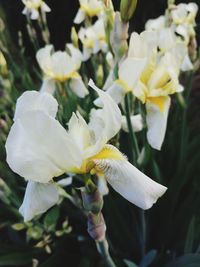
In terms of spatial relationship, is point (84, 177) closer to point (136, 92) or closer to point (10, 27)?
point (136, 92)

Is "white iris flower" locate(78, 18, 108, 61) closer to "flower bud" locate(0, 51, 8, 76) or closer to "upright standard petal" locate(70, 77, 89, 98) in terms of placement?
"upright standard petal" locate(70, 77, 89, 98)

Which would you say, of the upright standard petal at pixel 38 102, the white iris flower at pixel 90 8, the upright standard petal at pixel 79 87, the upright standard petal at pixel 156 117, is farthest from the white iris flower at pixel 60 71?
the upright standard petal at pixel 38 102

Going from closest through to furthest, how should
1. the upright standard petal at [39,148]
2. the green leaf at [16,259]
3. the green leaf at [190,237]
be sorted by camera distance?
the upright standard petal at [39,148] → the green leaf at [190,237] → the green leaf at [16,259]

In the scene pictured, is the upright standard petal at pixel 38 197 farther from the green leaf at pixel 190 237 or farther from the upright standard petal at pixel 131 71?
the green leaf at pixel 190 237

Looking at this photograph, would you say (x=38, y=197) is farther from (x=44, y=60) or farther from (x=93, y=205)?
(x=44, y=60)

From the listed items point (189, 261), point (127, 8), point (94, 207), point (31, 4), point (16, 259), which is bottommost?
point (16, 259)

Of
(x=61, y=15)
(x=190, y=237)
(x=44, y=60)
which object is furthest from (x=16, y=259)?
(x=61, y=15)
